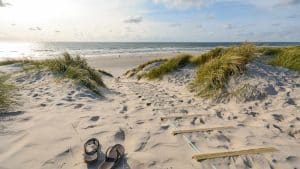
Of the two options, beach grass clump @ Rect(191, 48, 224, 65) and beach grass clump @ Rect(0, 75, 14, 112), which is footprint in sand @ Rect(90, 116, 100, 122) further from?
beach grass clump @ Rect(191, 48, 224, 65)

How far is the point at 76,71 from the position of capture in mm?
8305

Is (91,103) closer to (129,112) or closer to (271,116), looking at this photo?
(129,112)

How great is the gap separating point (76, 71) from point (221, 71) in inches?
155

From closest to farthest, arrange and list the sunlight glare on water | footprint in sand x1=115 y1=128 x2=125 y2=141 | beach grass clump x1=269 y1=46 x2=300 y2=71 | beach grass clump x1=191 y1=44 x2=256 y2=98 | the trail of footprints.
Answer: the trail of footprints
footprint in sand x1=115 y1=128 x2=125 y2=141
beach grass clump x1=191 y1=44 x2=256 y2=98
beach grass clump x1=269 y1=46 x2=300 y2=71
the sunlight glare on water

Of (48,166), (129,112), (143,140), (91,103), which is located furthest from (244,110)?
(48,166)

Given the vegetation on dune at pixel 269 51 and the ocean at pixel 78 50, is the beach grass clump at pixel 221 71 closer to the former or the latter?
the vegetation on dune at pixel 269 51

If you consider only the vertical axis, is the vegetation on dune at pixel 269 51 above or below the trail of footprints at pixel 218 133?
above

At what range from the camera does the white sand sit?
3479mm

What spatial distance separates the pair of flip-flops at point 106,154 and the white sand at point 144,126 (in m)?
0.09

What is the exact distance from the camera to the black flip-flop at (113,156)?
3.31m

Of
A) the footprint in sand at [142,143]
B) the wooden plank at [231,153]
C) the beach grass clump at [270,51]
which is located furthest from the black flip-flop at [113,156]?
the beach grass clump at [270,51]

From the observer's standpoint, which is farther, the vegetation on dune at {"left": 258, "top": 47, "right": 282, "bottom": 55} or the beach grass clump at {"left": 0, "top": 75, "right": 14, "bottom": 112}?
the vegetation on dune at {"left": 258, "top": 47, "right": 282, "bottom": 55}

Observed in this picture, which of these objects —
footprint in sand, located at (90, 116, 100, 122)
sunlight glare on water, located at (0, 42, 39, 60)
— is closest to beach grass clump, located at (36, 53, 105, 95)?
footprint in sand, located at (90, 116, 100, 122)

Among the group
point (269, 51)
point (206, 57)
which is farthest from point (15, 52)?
point (269, 51)
